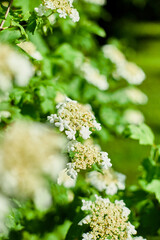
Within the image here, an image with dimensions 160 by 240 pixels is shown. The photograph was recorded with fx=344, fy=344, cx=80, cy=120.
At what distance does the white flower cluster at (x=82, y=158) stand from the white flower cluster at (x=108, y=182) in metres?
0.60

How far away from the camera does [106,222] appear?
184 cm

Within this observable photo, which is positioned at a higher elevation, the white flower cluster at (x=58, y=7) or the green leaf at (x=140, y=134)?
the white flower cluster at (x=58, y=7)

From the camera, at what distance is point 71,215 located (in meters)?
2.47

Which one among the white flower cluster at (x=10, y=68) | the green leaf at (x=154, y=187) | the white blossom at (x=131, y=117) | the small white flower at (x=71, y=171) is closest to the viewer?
the white flower cluster at (x=10, y=68)

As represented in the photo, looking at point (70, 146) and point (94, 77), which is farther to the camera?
point (94, 77)

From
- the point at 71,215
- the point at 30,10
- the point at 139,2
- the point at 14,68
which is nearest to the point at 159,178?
the point at 71,215

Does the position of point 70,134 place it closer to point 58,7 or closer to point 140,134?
point 58,7

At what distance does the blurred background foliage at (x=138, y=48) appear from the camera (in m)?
5.89

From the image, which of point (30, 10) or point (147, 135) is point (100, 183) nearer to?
point (147, 135)

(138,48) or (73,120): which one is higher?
(138,48)

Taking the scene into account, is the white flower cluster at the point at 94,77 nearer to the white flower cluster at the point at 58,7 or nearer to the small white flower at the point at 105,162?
the white flower cluster at the point at 58,7

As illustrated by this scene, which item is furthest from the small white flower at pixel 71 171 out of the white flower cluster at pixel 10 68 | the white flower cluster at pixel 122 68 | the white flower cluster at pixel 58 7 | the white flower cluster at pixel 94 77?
the white flower cluster at pixel 122 68

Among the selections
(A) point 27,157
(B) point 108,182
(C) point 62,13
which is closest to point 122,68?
(B) point 108,182

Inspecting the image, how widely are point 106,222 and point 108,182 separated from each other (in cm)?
73
